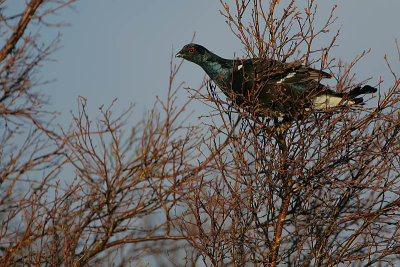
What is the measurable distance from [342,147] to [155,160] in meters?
3.94

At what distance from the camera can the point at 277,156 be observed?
5.48 meters

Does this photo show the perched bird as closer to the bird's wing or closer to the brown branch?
the bird's wing

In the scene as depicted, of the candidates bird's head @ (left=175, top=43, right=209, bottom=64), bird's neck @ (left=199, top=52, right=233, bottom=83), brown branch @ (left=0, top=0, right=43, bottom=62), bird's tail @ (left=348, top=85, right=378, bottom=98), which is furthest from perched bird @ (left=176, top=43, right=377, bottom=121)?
brown branch @ (left=0, top=0, right=43, bottom=62)

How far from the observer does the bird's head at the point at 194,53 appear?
7.70 meters

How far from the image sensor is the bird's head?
7695mm

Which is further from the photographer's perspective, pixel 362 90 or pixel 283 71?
pixel 362 90

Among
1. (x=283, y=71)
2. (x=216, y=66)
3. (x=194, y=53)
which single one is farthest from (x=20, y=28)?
(x=283, y=71)

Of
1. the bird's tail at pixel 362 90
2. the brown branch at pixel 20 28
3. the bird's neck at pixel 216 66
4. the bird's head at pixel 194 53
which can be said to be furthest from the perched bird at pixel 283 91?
the brown branch at pixel 20 28

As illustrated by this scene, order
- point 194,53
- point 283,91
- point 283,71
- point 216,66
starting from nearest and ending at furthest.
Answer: point 283,71 < point 283,91 < point 216,66 < point 194,53

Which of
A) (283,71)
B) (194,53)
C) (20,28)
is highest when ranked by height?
(20,28)

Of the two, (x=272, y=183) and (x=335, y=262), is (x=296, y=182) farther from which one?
(x=335, y=262)

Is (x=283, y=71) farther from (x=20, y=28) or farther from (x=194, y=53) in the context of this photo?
(x=20, y=28)

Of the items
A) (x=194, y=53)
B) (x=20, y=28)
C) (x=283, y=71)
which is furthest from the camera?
(x=20, y=28)

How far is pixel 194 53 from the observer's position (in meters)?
7.78
